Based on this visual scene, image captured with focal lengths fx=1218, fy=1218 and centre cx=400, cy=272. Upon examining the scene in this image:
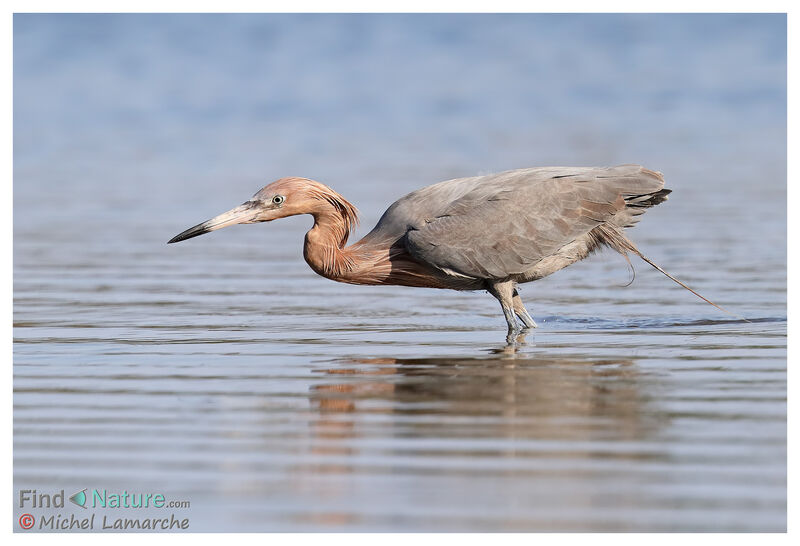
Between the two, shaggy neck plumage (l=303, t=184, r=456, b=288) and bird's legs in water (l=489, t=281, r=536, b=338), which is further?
shaggy neck plumage (l=303, t=184, r=456, b=288)

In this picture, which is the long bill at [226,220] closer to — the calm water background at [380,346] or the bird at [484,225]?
the bird at [484,225]

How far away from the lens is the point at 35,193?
54.5 feet

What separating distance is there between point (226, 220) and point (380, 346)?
153 centimetres

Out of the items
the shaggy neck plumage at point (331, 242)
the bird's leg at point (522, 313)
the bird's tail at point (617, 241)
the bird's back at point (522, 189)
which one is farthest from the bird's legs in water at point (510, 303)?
the shaggy neck plumage at point (331, 242)

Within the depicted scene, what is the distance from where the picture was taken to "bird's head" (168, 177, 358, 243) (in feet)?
29.1

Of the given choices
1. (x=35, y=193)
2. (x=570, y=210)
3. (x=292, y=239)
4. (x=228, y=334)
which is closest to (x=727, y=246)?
(x=570, y=210)

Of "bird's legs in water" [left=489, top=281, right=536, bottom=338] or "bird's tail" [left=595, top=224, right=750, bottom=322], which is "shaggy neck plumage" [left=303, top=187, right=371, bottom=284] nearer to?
"bird's legs in water" [left=489, top=281, right=536, bottom=338]

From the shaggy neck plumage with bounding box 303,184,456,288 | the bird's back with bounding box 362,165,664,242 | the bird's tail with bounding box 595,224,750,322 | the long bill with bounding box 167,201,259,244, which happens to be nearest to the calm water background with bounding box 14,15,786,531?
the shaggy neck plumage with bounding box 303,184,456,288

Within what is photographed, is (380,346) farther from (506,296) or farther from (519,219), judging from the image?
(519,219)

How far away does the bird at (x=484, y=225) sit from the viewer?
891 centimetres

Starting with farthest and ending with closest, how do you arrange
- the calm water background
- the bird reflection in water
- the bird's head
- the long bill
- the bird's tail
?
the bird's tail, the bird's head, the long bill, the bird reflection in water, the calm water background

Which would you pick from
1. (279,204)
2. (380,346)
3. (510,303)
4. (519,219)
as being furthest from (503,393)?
(279,204)

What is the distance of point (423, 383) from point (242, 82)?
22358mm

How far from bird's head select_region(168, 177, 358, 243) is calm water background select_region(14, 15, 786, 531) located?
2.59 feet
